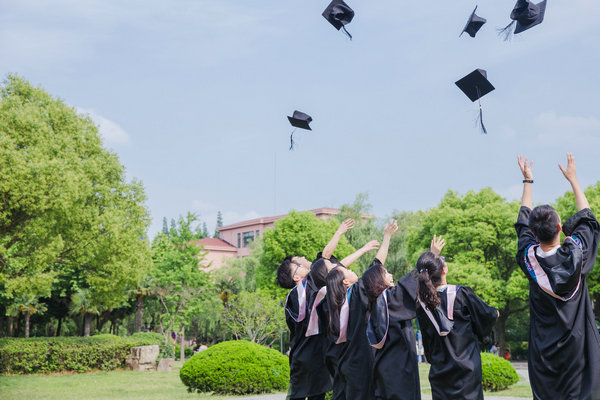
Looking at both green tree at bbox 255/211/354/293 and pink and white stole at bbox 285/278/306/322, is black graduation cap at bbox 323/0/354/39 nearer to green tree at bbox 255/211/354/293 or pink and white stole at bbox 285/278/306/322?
pink and white stole at bbox 285/278/306/322

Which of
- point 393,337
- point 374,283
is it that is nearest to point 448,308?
point 393,337

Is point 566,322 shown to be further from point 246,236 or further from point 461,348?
point 246,236

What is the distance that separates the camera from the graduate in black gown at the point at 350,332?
534cm

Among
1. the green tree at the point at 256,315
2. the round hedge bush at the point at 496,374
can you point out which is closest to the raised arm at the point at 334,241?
the round hedge bush at the point at 496,374

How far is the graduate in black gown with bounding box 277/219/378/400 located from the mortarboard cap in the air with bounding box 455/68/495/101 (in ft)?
9.42

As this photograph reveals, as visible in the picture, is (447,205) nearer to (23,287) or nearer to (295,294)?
(23,287)

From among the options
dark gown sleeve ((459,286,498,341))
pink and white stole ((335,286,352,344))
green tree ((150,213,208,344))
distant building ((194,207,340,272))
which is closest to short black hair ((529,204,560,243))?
dark gown sleeve ((459,286,498,341))

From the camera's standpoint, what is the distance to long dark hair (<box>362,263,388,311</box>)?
513 cm

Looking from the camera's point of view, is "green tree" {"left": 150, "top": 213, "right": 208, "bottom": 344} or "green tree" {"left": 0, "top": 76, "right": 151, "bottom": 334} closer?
"green tree" {"left": 0, "top": 76, "right": 151, "bottom": 334}

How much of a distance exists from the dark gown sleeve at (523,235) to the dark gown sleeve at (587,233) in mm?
290

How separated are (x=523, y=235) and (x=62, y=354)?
72.2 feet

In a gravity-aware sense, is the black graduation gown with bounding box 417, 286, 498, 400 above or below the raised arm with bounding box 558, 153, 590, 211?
below

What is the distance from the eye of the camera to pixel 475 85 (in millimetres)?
8055

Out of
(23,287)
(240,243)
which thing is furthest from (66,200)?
(240,243)
